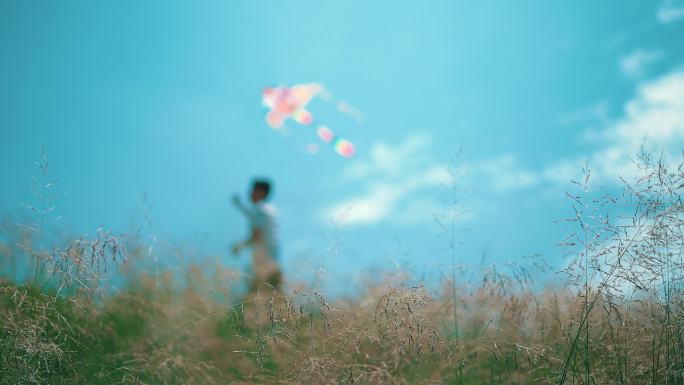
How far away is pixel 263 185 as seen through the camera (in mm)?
8492

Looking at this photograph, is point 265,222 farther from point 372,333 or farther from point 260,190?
point 372,333

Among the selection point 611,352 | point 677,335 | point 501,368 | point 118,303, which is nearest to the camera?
point 677,335

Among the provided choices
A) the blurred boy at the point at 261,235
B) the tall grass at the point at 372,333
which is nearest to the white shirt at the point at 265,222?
the blurred boy at the point at 261,235

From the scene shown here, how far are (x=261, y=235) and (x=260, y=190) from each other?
74 centimetres

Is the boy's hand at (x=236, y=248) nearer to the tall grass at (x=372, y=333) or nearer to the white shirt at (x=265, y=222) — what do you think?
the white shirt at (x=265, y=222)

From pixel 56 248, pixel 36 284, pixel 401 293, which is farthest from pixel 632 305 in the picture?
pixel 36 284

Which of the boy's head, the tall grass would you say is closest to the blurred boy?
the boy's head

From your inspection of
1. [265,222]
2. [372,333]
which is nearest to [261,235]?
[265,222]

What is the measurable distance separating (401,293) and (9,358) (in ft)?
6.72

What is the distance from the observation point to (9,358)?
3.17 meters

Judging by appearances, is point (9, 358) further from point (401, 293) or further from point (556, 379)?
point (556, 379)

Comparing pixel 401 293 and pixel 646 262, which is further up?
pixel 646 262

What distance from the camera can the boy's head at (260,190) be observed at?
27.5ft

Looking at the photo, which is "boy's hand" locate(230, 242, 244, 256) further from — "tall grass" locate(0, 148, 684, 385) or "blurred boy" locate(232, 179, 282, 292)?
"tall grass" locate(0, 148, 684, 385)
